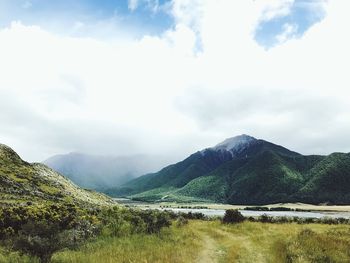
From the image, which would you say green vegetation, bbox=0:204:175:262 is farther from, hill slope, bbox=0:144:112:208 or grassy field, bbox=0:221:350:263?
hill slope, bbox=0:144:112:208

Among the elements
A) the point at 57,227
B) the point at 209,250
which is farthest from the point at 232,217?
the point at 57,227

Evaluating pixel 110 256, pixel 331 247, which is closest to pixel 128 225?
pixel 110 256

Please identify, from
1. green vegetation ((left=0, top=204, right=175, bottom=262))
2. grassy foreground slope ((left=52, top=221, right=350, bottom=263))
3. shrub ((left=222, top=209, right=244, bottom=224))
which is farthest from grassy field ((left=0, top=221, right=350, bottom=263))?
shrub ((left=222, top=209, right=244, bottom=224))

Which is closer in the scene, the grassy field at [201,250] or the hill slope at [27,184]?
the grassy field at [201,250]

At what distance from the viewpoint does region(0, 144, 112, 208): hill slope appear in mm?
53812

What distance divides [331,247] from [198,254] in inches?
313

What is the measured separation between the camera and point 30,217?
2980 cm

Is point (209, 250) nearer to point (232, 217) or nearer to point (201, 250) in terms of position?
point (201, 250)

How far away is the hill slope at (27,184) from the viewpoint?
5381 cm

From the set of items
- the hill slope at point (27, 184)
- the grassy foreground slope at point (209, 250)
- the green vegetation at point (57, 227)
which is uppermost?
the hill slope at point (27, 184)

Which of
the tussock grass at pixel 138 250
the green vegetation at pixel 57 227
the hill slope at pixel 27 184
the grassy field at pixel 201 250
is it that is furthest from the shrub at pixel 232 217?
the tussock grass at pixel 138 250

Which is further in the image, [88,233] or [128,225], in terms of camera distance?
[128,225]

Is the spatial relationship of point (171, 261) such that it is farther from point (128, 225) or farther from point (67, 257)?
point (128, 225)

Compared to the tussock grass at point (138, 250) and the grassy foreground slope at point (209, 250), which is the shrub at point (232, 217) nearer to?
the grassy foreground slope at point (209, 250)
